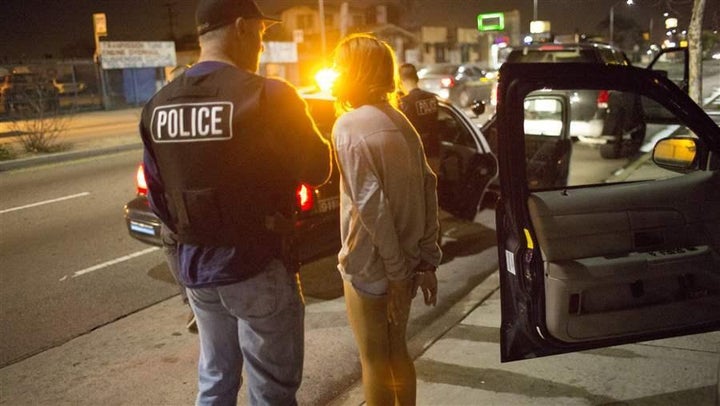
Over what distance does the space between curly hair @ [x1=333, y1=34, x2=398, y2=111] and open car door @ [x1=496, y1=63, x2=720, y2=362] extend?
49 centimetres

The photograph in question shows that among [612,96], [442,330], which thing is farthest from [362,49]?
[612,96]

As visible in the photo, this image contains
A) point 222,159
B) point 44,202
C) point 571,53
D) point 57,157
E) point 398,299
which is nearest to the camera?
point 222,159

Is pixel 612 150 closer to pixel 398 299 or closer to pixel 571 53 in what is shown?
pixel 571 53

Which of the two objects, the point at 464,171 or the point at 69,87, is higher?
the point at 69,87

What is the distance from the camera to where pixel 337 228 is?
5.32m

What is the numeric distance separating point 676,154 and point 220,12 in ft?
7.13

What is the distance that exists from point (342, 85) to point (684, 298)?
1.79 metres

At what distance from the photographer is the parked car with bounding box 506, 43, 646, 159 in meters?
10.9

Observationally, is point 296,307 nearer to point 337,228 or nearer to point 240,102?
point 240,102

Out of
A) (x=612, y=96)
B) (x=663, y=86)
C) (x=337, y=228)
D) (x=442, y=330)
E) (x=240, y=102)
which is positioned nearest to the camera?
(x=240, y=102)

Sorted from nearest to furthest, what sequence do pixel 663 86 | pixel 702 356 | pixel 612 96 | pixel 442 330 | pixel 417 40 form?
pixel 663 86 → pixel 702 356 → pixel 442 330 → pixel 612 96 → pixel 417 40

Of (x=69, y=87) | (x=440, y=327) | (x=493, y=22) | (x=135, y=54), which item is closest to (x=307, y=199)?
(x=440, y=327)

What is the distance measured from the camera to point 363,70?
2.60 m

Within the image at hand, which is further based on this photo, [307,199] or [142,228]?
[142,228]
